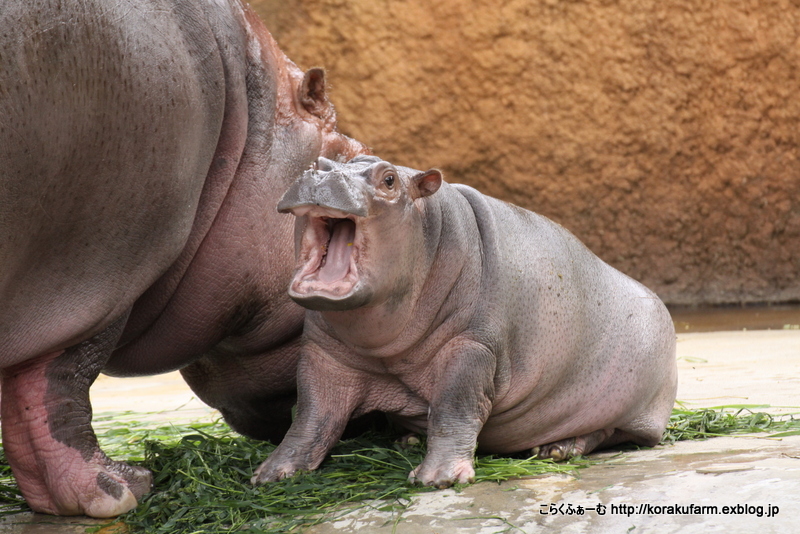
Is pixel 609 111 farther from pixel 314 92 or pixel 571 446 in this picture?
pixel 571 446

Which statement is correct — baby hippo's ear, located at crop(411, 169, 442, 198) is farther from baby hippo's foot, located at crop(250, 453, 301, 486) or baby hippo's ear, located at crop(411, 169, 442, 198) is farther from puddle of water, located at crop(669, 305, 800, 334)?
puddle of water, located at crop(669, 305, 800, 334)

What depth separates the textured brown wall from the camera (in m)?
7.92

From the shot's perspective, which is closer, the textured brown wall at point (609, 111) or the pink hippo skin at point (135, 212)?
the pink hippo skin at point (135, 212)

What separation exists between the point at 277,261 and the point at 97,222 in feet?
2.06

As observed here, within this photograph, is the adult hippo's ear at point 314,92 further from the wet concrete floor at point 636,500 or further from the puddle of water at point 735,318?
the puddle of water at point 735,318

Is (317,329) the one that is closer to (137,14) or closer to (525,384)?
(525,384)

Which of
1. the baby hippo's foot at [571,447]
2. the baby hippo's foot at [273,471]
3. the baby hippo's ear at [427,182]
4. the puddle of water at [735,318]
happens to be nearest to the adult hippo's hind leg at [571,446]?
the baby hippo's foot at [571,447]

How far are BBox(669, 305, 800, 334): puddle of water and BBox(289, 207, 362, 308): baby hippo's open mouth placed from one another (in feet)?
15.2

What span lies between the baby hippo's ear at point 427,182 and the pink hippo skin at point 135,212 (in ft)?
1.55

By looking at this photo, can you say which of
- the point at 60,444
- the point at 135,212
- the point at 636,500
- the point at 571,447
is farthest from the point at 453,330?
the point at 60,444

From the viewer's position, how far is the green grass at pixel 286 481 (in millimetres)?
2244

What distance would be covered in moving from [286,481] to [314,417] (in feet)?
0.71

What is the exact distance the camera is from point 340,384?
2646 mm

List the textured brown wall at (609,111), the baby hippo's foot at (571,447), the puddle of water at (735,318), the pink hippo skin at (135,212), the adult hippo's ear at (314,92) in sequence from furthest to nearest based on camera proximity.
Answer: the textured brown wall at (609,111)
the puddle of water at (735,318)
the adult hippo's ear at (314,92)
the baby hippo's foot at (571,447)
the pink hippo skin at (135,212)
